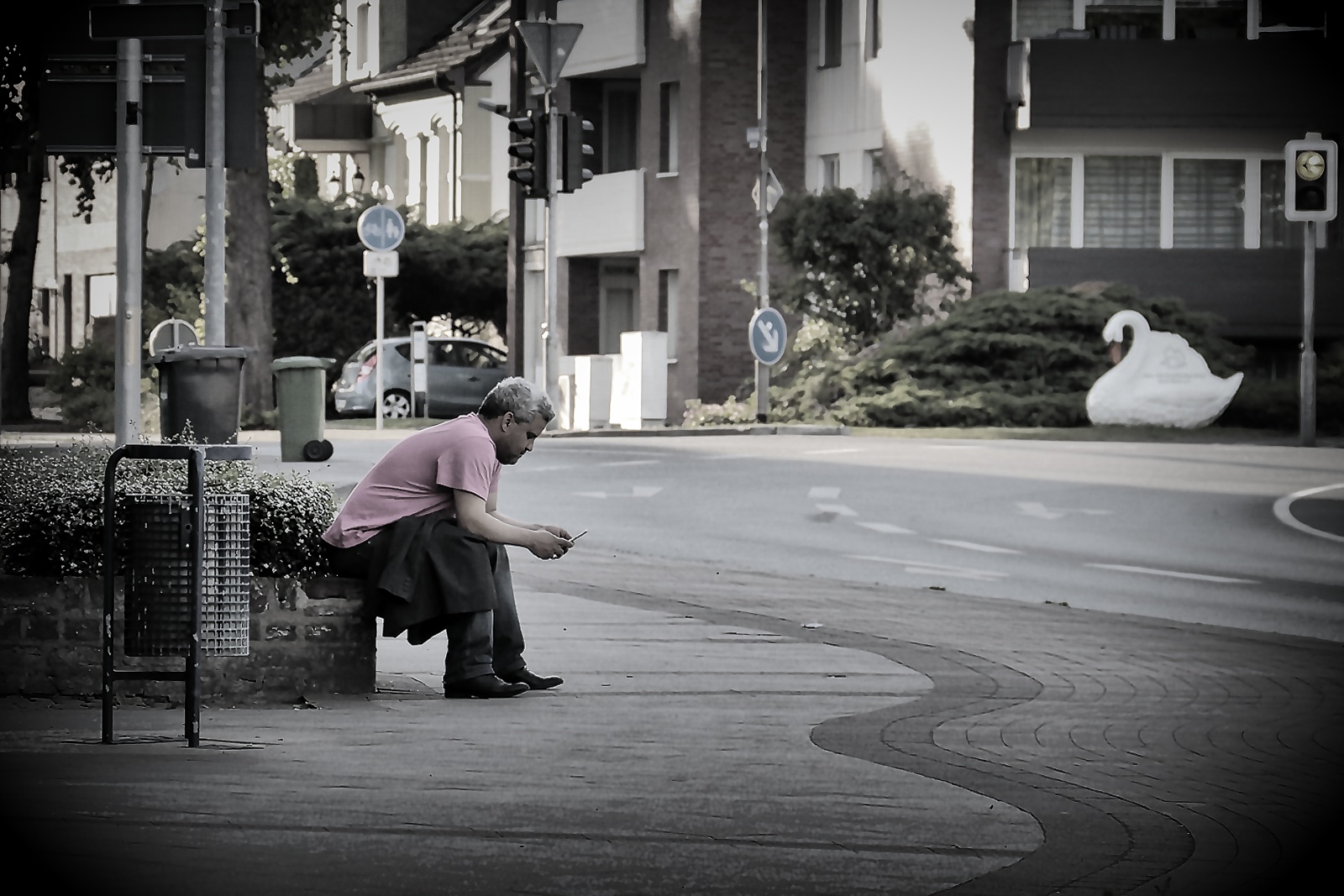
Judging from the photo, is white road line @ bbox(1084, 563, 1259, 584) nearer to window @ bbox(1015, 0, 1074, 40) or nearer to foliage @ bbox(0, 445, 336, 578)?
foliage @ bbox(0, 445, 336, 578)

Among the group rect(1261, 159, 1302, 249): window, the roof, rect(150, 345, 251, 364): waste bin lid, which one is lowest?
rect(150, 345, 251, 364): waste bin lid

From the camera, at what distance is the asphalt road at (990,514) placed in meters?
16.1

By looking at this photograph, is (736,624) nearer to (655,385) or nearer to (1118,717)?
(1118,717)

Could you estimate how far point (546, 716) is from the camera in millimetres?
9086

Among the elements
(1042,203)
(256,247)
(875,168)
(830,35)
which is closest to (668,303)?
(875,168)

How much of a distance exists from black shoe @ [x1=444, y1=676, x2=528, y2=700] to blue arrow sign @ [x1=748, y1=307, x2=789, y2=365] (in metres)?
26.4

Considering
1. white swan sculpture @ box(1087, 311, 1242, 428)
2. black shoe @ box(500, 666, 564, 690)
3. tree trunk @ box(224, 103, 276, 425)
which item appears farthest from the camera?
tree trunk @ box(224, 103, 276, 425)

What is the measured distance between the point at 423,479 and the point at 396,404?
33.2 metres

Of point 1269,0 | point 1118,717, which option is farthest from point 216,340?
point 1269,0

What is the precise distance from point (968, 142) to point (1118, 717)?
3333cm

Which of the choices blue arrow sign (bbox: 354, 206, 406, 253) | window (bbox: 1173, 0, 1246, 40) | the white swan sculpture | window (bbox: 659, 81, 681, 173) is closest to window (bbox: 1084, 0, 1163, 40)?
window (bbox: 1173, 0, 1246, 40)

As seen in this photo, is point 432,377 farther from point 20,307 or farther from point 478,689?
point 478,689

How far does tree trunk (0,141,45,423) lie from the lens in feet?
145

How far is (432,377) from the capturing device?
43.8 metres
